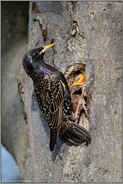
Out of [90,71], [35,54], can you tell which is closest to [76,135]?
[90,71]

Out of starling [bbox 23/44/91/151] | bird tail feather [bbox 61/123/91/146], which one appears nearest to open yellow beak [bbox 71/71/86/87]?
starling [bbox 23/44/91/151]

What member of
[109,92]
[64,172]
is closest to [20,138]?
[64,172]

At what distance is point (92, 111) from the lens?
3316mm

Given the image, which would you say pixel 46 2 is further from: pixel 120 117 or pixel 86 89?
pixel 120 117

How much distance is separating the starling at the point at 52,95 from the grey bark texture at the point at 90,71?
7cm

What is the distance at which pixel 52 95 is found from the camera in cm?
352

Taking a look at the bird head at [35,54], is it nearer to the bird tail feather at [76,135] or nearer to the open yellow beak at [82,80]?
the open yellow beak at [82,80]

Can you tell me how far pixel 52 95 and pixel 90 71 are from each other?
292 millimetres

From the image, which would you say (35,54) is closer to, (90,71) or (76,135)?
(90,71)

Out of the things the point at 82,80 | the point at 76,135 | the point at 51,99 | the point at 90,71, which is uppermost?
the point at 90,71

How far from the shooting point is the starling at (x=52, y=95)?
136 inches

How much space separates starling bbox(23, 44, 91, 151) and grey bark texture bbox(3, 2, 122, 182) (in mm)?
68

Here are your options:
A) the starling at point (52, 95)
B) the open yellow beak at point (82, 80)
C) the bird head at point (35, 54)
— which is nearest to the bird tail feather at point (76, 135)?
the starling at point (52, 95)

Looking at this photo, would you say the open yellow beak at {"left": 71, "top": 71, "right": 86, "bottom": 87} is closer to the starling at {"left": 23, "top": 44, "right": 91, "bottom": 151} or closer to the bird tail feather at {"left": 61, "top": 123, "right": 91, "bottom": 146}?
the starling at {"left": 23, "top": 44, "right": 91, "bottom": 151}
